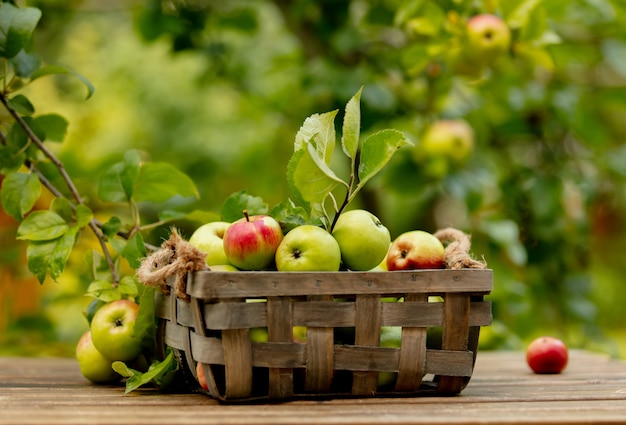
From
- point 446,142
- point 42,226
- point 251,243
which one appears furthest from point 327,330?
point 446,142

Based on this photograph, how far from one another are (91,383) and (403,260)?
51 centimetres

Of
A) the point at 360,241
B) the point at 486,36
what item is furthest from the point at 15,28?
the point at 486,36

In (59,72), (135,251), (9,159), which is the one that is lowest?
(135,251)

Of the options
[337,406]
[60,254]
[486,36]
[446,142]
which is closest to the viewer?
[337,406]

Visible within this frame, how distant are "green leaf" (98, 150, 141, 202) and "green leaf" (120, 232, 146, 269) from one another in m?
0.11

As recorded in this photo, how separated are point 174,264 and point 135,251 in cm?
26

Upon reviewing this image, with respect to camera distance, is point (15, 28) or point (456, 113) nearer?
point (15, 28)

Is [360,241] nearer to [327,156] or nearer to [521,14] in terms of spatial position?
[327,156]

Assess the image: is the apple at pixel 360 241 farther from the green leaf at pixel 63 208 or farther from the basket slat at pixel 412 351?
the green leaf at pixel 63 208

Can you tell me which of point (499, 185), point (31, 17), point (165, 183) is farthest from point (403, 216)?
point (31, 17)

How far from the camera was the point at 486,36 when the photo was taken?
163cm

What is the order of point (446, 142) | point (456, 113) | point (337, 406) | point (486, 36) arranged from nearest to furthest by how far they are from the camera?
point (337, 406) → point (486, 36) → point (446, 142) → point (456, 113)

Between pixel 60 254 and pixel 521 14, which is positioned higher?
pixel 521 14

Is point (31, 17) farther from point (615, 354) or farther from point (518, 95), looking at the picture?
point (615, 354)
